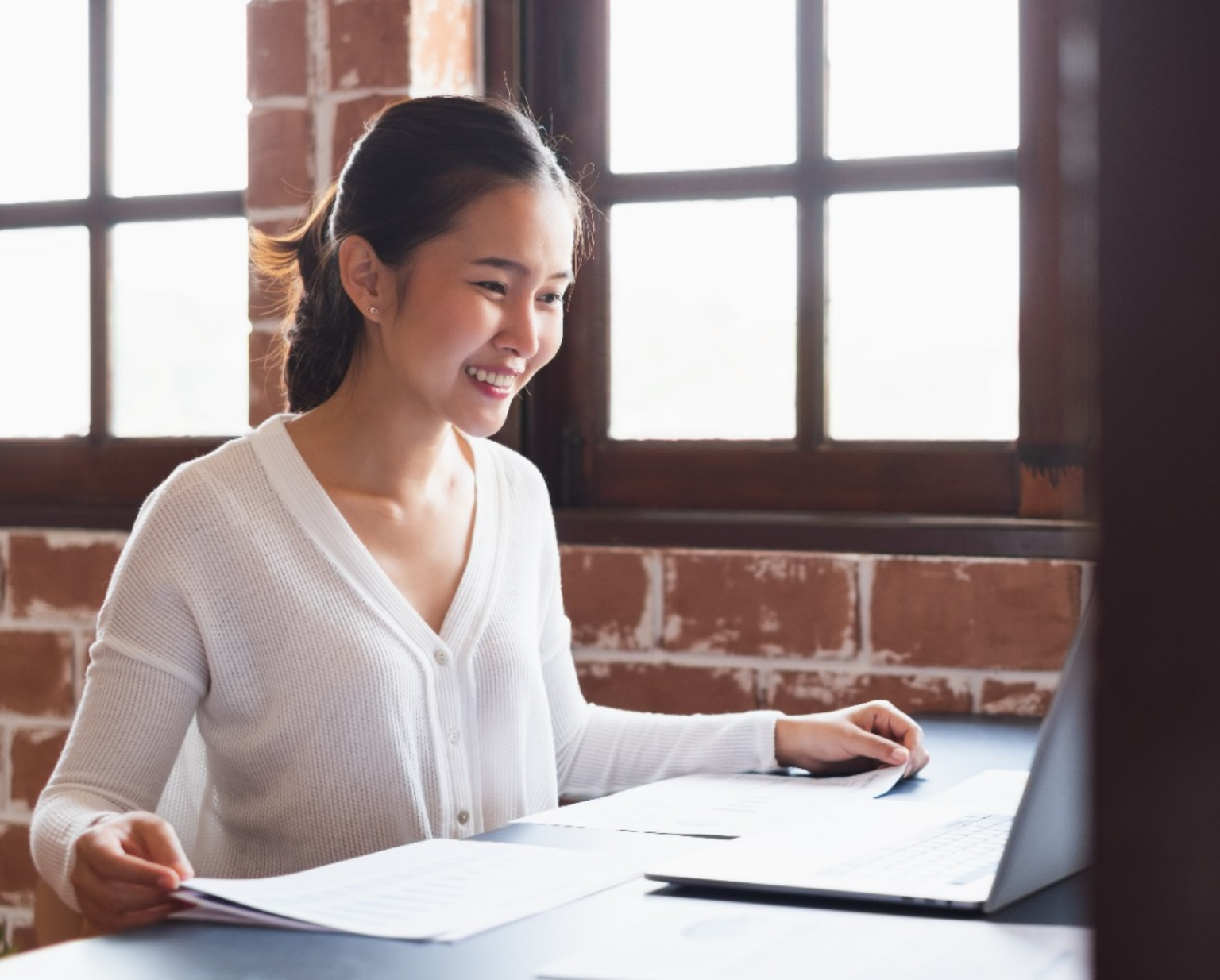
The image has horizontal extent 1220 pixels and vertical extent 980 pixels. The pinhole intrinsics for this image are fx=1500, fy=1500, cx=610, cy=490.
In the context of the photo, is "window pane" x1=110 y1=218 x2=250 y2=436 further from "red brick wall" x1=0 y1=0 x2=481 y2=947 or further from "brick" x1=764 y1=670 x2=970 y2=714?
"brick" x1=764 y1=670 x2=970 y2=714

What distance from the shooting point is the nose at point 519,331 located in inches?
56.5

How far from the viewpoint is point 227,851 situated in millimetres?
1365

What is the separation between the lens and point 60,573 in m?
2.05

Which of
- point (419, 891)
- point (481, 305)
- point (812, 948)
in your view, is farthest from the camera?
point (481, 305)

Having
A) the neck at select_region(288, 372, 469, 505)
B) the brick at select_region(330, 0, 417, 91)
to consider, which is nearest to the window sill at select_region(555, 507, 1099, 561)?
the neck at select_region(288, 372, 469, 505)

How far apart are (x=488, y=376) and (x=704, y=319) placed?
1.75ft

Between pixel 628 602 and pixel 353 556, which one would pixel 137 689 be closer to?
pixel 353 556

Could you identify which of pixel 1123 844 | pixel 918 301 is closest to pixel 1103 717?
pixel 1123 844

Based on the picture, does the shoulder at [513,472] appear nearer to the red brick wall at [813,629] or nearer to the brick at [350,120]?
the red brick wall at [813,629]

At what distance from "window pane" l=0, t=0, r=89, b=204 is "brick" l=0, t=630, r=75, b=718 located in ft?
2.13

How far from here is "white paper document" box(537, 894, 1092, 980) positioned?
0.69m

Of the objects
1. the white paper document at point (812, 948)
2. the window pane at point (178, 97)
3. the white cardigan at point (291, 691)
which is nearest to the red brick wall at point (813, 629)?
the white cardigan at point (291, 691)

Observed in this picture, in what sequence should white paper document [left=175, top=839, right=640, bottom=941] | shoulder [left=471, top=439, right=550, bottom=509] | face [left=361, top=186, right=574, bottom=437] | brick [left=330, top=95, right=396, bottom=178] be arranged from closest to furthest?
1. white paper document [left=175, top=839, right=640, bottom=941]
2. face [left=361, top=186, right=574, bottom=437]
3. shoulder [left=471, top=439, right=550, bottom=509]
4. brick [left=330, top=95, right=396, bottom=178]

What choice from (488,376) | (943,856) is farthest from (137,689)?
(943,856)
